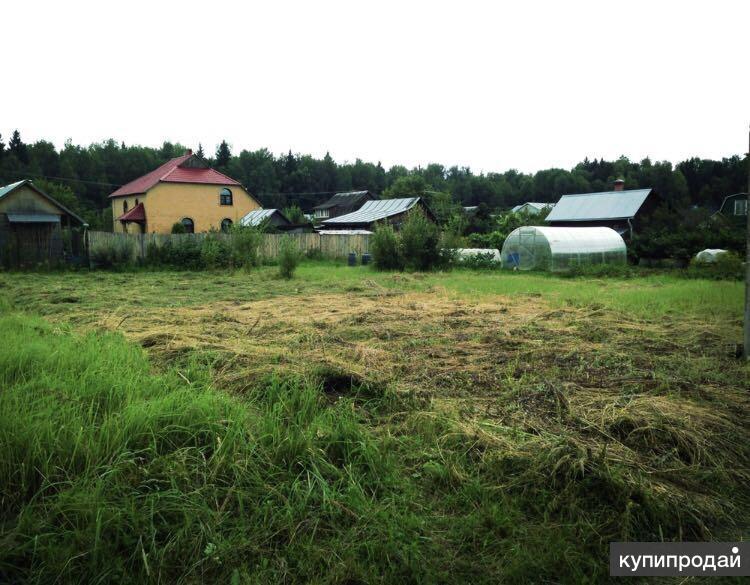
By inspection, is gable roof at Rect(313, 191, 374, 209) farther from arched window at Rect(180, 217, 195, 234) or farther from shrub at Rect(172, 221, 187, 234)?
shrub at Rect(172, 221, 187, 234)

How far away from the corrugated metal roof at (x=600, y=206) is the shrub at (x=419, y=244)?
2114cm

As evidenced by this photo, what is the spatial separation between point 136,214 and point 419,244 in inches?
938

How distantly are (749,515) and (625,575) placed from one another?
1009 millimetres

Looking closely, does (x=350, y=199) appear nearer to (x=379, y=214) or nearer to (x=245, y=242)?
(x=379, y=214)

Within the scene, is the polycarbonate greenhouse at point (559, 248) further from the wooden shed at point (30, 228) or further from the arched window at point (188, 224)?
the arched window at point (188, 224)

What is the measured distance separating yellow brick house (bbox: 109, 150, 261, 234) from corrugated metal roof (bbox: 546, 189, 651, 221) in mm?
23506

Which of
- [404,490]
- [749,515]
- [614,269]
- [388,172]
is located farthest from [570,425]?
[388,172]

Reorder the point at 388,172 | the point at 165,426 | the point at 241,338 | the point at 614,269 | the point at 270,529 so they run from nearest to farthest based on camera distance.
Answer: the point at 270,529
the point at 165,426
the point at 241,338
the point at 614,269
the point at 388,172

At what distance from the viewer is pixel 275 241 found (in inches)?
1022

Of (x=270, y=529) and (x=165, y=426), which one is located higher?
(x=165, y=426)

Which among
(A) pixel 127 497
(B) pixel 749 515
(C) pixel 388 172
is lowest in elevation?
(B) pixel 749 515

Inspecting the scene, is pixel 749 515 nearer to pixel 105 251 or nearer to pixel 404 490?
pixel 404 490

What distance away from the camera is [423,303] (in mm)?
10656

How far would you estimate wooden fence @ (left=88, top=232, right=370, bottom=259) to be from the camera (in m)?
22.0
